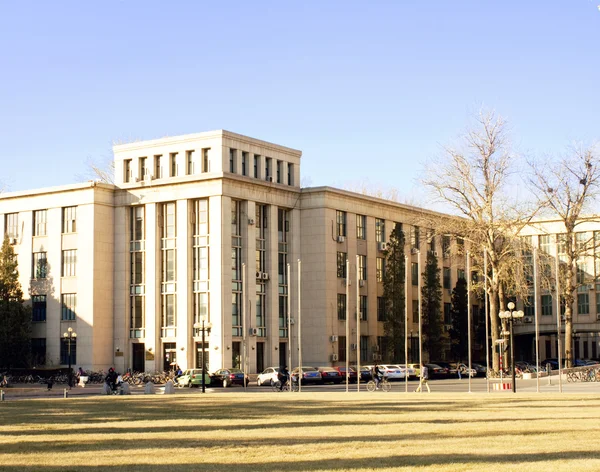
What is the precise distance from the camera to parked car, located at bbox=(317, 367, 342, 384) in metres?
75.9

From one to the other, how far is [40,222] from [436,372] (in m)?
36.0

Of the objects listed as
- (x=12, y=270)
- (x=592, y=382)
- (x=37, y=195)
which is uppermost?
(x=37, y=195)

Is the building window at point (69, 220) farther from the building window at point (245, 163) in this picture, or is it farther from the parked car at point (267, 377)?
the parked car at point (267, 377)

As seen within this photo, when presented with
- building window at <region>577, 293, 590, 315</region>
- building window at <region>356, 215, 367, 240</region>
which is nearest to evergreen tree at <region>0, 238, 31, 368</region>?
building window at <region>356, 215, 367, 240</region>

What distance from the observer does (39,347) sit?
8638cm

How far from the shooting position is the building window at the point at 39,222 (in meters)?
87.3

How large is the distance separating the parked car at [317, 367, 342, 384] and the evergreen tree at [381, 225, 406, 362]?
1417cm

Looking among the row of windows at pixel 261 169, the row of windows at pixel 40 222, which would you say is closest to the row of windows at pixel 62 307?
the row of windows at pixel 40 222

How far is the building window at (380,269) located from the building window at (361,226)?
3.28 m

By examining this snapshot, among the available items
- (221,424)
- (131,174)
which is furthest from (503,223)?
(221,424)

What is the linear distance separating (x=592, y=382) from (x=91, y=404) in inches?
1573

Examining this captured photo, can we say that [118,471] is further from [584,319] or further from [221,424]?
[584,319]

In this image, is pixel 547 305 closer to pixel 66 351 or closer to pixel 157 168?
pixel 157 168

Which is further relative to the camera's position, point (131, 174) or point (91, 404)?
point (131, 174)
